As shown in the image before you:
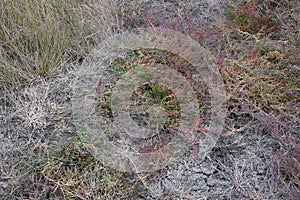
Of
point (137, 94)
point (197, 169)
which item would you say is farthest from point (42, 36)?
point (197, 169)

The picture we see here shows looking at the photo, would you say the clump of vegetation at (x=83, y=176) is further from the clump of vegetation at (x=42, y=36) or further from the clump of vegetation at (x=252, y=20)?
the clump of vegetation at (x=252, y=20)

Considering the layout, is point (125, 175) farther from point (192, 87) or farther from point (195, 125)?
point (192, 87)

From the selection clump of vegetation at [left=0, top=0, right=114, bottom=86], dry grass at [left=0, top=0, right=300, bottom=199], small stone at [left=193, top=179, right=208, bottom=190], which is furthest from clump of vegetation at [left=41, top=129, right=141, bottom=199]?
clump of vegetation at [left=0, top=0, right=114, bottom=86]

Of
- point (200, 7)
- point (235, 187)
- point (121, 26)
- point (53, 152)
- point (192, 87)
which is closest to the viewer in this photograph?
point (235, 187)

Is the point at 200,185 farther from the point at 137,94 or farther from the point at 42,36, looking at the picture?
the point at 42,36

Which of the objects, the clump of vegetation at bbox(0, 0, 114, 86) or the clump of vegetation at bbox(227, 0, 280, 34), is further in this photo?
the clump of vegetation at bbox(227, 0, 280, 34)

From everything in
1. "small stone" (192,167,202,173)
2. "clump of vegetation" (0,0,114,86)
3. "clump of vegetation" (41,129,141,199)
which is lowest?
"clump of vegetation" (41,129,141,199)

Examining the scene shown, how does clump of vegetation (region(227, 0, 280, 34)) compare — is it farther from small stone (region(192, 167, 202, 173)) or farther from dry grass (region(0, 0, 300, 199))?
small stone (region(192, 167, 202, 173))

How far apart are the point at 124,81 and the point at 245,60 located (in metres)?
0.82

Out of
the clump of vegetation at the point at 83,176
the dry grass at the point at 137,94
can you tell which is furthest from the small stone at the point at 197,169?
the clump of vegetation at the point at 83,176

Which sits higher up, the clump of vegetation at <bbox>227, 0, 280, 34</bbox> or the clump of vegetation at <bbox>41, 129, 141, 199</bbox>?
the clump of vegetation at <bbox>227, 0, 280, 34</bbox>

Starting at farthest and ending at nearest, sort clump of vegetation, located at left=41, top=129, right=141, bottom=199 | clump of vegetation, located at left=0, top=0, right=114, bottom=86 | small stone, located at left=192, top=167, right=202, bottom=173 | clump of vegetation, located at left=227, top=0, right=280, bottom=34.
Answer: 1. clump of vegetation, located at left=227, top=0, right=280, bottom=34
2. clump of vegetation, located at left=0, top=0, right=114, bottom=86
3. small stone, located at left=192, top=167, right=202, bottom=173
4. clump of vegetation, located at left=41, top=129, right=141, bottom=199

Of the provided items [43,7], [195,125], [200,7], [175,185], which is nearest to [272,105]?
[195,125]

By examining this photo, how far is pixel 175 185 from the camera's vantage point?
2.21 metres
